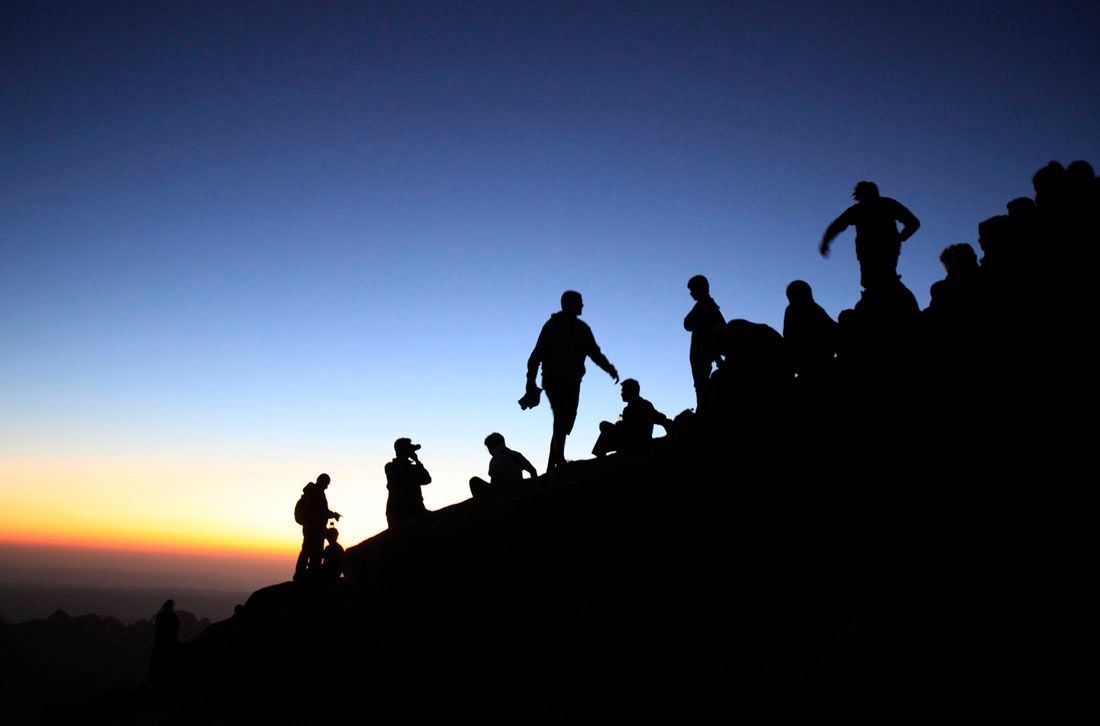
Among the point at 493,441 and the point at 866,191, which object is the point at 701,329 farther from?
the point at 493,441

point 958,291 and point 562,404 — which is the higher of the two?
point 958,291

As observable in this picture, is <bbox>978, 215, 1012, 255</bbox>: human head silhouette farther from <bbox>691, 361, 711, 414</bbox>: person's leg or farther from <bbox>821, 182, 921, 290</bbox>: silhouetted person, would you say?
<bbox>691, 361, 711, 414</bbox>: person's leg

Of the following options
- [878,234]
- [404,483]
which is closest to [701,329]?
[878,234]

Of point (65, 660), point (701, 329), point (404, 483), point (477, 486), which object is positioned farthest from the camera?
point (65, 660)

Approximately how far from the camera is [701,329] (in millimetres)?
9953

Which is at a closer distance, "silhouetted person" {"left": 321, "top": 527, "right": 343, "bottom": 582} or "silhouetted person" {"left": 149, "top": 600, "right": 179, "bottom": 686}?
Result: "silhouetted person" {"left": 149, "top": 600, "right": 179, "bottom": 686}

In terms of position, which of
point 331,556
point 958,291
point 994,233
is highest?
point 994,233

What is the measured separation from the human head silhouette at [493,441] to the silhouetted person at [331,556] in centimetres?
719

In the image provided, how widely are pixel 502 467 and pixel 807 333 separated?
5.50 meters

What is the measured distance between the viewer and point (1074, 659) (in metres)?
2.62

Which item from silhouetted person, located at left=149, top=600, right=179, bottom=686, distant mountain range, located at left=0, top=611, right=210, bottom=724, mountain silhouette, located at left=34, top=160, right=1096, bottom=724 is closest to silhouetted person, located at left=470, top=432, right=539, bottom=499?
mountain silhouette, located at left=34, top=160, right=1096, bottom=724

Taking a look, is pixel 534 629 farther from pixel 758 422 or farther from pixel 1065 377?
pixel 1065 377

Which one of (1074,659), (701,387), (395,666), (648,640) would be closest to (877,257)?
(701,387)

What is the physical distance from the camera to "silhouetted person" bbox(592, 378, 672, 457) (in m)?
10.5
